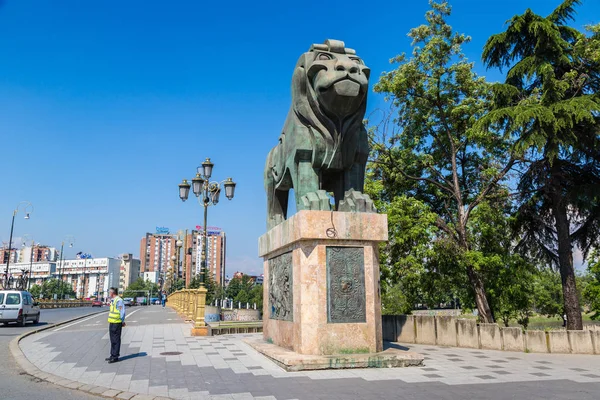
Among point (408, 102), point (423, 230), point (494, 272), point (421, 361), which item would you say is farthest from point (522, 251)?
point (421, 361)

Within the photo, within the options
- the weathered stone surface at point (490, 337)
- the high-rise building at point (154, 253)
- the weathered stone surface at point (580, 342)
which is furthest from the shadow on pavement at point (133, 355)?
the high-rise building at point (154, 253)

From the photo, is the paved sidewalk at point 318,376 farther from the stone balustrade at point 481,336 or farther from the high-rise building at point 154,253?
the high-rise building at point 154,253

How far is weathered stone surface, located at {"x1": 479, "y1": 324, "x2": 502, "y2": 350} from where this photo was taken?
11414 millimetres

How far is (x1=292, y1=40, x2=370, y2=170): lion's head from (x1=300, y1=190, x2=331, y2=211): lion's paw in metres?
0.86

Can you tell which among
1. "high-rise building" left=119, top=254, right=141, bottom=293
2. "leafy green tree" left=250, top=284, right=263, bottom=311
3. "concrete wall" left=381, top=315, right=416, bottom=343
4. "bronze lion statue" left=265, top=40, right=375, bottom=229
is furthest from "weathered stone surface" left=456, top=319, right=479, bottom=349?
"high-rise building" left=119, top=254, right=141, bottom=293

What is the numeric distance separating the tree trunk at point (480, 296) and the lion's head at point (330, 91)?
26.9 feet

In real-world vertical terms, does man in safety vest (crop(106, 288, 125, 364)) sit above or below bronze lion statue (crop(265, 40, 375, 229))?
below

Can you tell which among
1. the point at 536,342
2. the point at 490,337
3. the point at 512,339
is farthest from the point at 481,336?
the point at 536,342

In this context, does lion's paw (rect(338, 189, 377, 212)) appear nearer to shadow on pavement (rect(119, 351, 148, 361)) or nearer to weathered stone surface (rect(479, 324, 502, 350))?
weathered stone surface (rect(479, 324, 502, 350))

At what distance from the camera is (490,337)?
11547 mm

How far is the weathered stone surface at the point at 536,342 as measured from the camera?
10.9m

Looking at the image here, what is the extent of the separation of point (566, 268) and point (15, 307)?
70.8 feet

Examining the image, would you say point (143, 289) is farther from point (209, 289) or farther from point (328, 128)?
point (328, 128)

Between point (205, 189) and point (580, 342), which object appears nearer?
point (580, 342)
